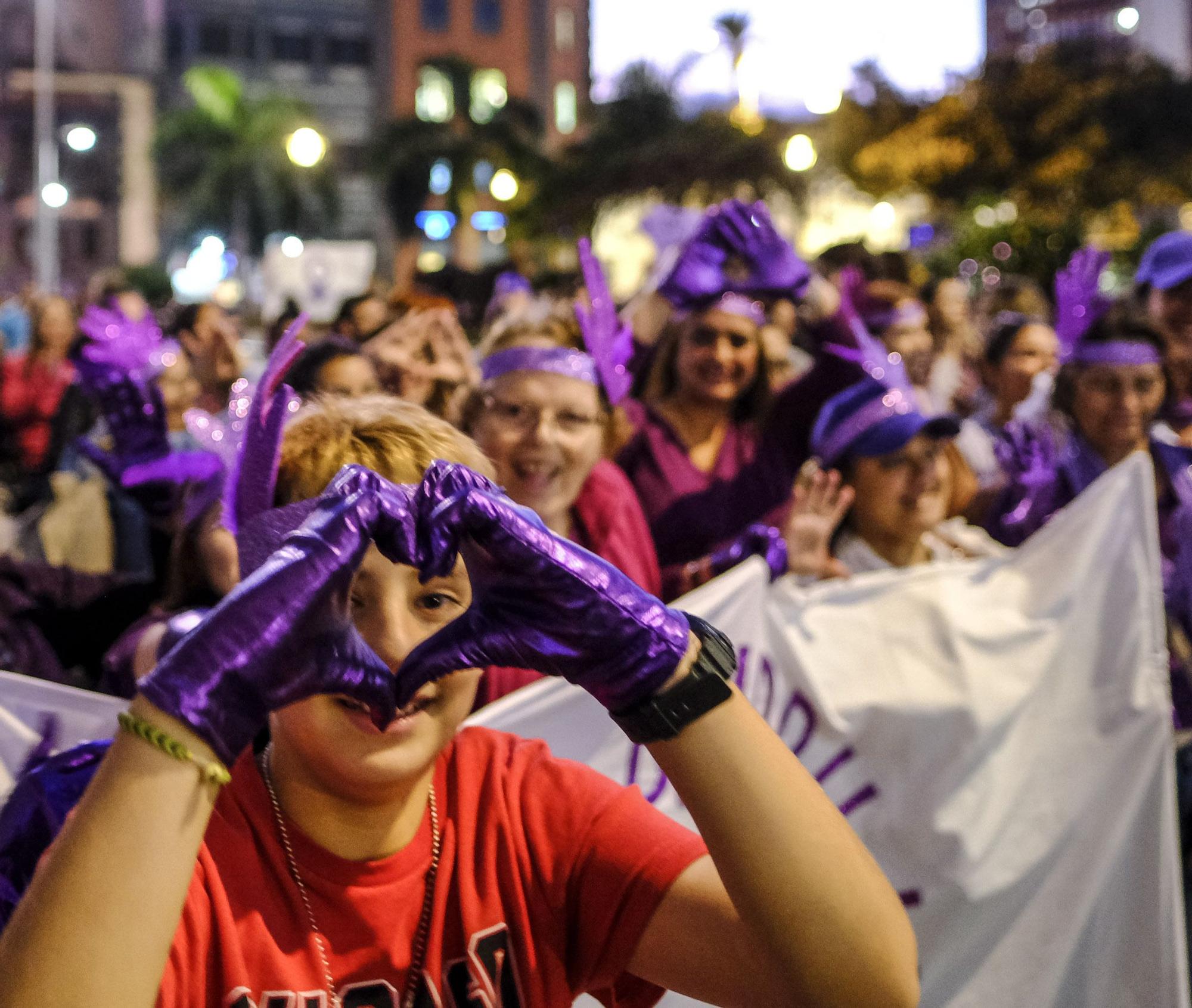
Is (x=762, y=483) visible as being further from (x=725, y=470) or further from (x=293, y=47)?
(x=293, y=47)

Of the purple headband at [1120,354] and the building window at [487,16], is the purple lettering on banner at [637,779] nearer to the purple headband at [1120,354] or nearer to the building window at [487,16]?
the purple headband at [1120,354]

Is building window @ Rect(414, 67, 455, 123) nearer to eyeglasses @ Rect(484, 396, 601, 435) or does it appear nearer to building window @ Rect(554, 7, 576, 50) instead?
building window @ Rect(554, 7, 576, 50)

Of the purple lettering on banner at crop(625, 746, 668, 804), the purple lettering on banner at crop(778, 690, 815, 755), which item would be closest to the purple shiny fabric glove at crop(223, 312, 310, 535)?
the purple lettering on banner at crop(625, 746, 668, 804)

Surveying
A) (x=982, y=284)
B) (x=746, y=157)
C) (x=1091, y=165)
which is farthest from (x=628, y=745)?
(x=1091, y=165)

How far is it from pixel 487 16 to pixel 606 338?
59115 mm

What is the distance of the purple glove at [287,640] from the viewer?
120cm

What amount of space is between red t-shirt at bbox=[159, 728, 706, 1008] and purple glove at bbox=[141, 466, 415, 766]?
0.34 metres

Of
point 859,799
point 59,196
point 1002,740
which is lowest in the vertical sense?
point 859,799

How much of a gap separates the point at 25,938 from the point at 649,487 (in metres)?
2.90

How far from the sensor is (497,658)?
1313 mm

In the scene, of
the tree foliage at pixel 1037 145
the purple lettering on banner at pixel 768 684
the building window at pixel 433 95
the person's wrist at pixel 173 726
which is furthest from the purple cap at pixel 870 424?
the building window at pixel 433 95

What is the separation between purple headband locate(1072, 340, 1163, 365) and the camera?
443 centimetres

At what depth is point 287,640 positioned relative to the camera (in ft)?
3.98

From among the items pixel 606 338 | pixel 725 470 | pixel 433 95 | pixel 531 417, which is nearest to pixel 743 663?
pixel 531 417
